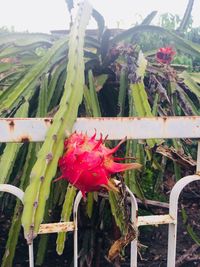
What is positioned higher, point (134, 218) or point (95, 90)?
point (95, 90)

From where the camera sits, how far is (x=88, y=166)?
59 cm

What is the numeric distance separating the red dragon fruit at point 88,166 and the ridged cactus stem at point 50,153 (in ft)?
0.08

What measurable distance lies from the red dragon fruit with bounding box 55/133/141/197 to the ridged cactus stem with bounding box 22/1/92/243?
2 centimetres

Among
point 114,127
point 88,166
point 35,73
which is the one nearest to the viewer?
point 88,166

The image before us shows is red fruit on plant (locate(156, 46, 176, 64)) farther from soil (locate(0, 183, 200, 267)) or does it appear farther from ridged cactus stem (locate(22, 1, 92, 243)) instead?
ridged cactus stem (locate(22, 1, 92, 243))

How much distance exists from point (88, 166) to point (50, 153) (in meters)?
0.08

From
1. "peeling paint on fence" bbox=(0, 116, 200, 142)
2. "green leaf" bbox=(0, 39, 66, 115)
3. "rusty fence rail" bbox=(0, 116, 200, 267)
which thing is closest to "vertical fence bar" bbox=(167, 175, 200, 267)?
"rusty fence rail" bbox=(0, 116, 200, 267)

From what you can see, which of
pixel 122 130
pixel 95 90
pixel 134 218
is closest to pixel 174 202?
pixel 134 218

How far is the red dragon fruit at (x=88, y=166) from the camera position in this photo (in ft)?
1.94

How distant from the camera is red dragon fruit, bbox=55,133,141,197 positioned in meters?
0.59

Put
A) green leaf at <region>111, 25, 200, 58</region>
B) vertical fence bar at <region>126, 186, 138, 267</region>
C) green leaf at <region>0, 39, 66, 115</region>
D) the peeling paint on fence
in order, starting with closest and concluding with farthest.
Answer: the peeling paint on fence
vertical fence bar at <region>126, 186, 138, 267</region>
green leaf at <region>0, 39, 66, 115</region>
green leaf at <region>111, 25, 200, 58</region>

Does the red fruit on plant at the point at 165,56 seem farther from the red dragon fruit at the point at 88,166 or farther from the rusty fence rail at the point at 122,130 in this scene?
the red dragon fruit at the point at 88,166

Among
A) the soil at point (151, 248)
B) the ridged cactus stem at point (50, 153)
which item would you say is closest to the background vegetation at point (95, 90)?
the soil at point (151, 248)

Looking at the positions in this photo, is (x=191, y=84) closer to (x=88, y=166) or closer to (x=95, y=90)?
(x=95, y=90)
